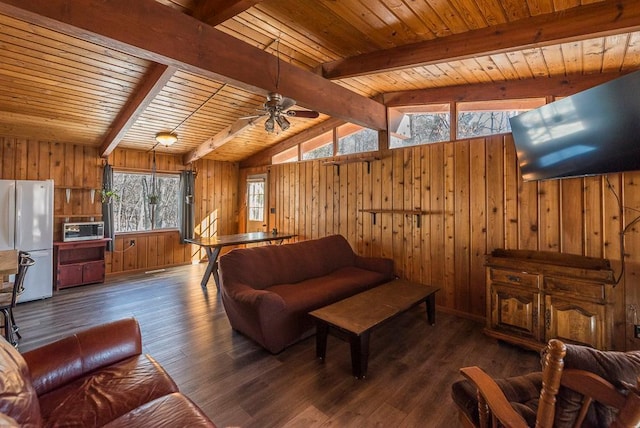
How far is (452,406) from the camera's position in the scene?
2061mm

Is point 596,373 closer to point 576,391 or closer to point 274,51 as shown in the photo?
point 576,391

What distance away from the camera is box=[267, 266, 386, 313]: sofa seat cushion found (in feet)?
9.75

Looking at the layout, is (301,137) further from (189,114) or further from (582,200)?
(582,200)

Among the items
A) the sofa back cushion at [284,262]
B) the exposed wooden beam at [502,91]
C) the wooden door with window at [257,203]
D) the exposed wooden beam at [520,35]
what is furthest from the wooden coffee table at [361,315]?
the wooden door with window at [257,203]

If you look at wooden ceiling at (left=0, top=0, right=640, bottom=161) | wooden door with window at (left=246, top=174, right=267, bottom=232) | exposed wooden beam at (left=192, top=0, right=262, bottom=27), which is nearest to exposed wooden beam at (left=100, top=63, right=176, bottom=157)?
wooden ceiling at (left=0, top=0, right=640, bottom=161)

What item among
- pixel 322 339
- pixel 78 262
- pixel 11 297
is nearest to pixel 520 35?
pixel 322 339

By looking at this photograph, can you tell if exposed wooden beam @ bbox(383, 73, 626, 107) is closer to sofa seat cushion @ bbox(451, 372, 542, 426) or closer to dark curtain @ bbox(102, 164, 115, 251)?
sofa seat cushion @ bbox(451, 372, 542, 426)

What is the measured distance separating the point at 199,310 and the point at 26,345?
5.40 ft

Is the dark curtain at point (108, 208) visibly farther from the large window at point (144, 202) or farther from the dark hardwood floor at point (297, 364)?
the dark hardwood floor at point (297, 364)

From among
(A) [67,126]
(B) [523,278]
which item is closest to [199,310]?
(A) [67,126]

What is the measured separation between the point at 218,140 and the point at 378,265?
3.80 m

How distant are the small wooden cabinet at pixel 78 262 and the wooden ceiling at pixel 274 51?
191 centimetres

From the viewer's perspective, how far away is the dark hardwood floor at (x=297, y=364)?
6.56ft

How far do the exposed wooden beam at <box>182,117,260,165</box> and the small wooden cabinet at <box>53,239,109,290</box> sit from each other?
2.35 metres
